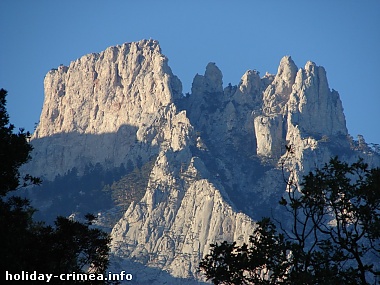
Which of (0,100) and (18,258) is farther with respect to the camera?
(0,100)

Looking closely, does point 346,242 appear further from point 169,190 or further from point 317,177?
point 169,190

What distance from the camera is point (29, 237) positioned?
44.2 m

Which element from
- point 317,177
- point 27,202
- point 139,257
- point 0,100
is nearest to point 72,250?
point 27,202

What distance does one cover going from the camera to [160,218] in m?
192

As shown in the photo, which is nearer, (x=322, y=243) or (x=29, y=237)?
(x=322, y=243)

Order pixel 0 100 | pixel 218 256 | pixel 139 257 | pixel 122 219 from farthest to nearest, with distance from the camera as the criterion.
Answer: pixel 122 219 < pixel 139 257 < pixel 0 100 < pixel 218 256

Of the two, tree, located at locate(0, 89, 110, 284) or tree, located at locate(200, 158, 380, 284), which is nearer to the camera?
tree, located at locate(200, 158, 380, 284)

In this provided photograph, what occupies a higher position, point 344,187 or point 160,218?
point 160,218

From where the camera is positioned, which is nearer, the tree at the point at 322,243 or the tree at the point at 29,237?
the tree at the point at 322,243

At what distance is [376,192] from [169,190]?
6213 inches

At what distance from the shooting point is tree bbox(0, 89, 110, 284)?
4147cm

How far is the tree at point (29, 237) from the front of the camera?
41469mm

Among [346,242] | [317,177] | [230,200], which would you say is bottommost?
[346,242]

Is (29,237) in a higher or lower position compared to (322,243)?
higher
